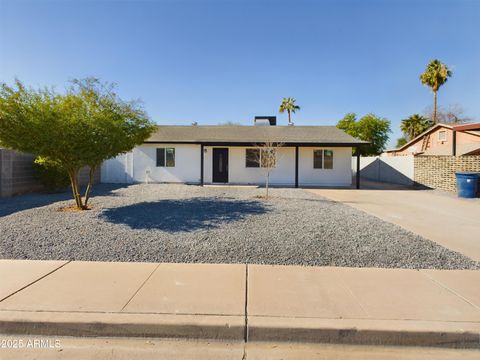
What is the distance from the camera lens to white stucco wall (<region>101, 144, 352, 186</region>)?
54.9ft

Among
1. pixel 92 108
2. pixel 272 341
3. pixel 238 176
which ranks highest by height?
pixel 92 108

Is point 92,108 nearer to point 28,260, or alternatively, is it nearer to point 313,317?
point 28,260

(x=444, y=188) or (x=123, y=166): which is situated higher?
(x=123, y=166)

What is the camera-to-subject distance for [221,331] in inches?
110

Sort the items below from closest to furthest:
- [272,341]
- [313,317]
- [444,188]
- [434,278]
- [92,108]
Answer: [272,341] < [313,317] < [434,278] < [92,108] < [444,188]

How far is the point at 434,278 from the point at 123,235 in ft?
18.1

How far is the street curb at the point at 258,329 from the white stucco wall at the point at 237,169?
46.0ft

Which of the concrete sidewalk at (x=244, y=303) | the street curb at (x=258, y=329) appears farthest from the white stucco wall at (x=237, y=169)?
the street curb at (x=258, y=329)

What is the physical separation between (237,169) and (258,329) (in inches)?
561

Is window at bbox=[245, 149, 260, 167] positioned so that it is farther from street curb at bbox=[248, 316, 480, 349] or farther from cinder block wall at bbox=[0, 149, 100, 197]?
street curb at bbox=[248, 316, 480, 349]

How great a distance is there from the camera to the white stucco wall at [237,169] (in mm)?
16734

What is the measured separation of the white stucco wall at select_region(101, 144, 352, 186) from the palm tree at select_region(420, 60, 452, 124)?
24062mm

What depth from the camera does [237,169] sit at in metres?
16.9

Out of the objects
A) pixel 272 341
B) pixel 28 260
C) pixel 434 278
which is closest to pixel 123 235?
pixel 28 260
